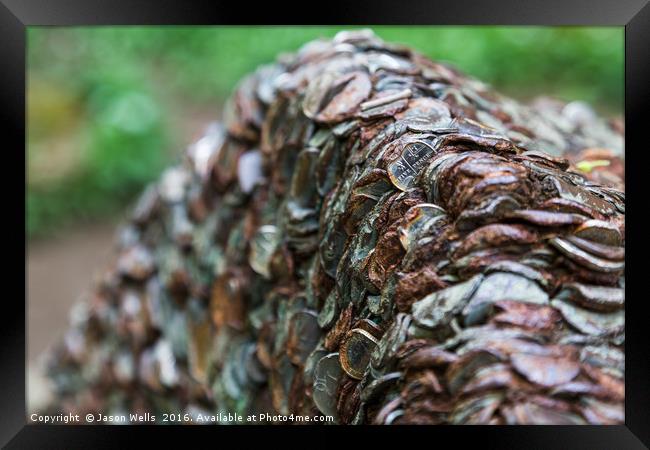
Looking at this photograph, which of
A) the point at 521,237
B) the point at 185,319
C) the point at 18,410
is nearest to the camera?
the point at 521,237

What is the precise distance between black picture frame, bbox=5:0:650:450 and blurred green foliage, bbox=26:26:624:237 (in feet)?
5.28

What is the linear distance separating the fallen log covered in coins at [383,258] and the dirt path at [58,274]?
53.4 inches

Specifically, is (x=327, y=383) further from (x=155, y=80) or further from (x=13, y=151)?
(x=155, y=80)

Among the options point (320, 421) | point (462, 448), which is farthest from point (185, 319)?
point (462, 448)

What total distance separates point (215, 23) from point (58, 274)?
6.76ft

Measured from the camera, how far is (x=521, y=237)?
0.56m

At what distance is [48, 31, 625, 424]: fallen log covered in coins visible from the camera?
0.54 m

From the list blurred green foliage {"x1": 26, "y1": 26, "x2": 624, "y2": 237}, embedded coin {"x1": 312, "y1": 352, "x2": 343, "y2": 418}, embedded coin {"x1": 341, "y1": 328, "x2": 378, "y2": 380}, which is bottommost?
embedded coin {"x1": 312, "y1": 352, "x2": 343, "y2": 418}

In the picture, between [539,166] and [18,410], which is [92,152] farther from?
[539,166]

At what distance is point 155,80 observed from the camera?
3.08 meters

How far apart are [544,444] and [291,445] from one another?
260mm

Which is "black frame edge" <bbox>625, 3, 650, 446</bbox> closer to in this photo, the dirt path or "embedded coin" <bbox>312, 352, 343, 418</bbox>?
"embedded coin" <bbox>312, 352, 343, 418</bbox>

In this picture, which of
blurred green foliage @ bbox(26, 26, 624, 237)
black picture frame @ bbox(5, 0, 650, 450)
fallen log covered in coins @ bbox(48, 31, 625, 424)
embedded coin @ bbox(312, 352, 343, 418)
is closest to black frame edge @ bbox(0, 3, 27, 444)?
black picture frame @ bbox(5, 0, 650, 450)

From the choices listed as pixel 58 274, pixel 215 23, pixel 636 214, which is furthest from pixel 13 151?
pixel 58 274
